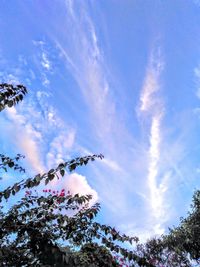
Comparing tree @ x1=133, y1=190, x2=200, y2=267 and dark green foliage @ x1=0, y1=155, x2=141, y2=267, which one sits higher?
tree @ x1=133, y1=190, x2=200, y2=267

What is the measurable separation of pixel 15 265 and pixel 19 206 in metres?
1.34

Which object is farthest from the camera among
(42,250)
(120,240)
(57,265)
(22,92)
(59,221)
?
(120,240)

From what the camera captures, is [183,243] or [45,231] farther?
[183,243]

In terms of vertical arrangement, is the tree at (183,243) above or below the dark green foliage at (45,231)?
above

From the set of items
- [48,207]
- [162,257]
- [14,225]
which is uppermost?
[162,257]

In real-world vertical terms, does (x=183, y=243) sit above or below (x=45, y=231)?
above

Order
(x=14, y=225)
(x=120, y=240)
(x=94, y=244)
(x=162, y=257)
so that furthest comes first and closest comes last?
1. (x=162, y=257)
2. (x=120, y=240)
3. (x=94, y=244)
4. (x=14, y=225)

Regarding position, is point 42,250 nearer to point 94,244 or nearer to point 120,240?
point 94,244

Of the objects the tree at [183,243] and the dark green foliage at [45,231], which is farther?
the tree at [183,243]

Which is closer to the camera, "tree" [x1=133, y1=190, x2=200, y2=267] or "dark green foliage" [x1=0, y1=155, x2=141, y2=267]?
"dark green foliage" [x1=0, y1=155, x2=141, y2=267]

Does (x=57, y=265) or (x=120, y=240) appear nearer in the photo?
(x=57, y=265)

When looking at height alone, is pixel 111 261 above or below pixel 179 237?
below

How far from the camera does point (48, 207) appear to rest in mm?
5773

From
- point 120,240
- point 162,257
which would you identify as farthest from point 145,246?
point 120,240
